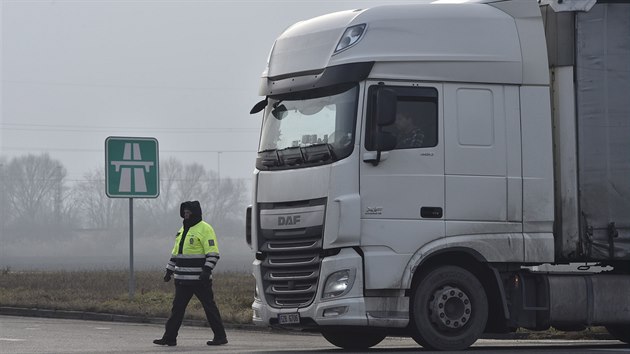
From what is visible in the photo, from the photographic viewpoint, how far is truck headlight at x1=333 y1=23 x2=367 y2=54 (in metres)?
14.1

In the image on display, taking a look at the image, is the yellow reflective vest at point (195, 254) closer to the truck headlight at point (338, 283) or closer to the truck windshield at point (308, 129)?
the truck windshield at point (308, 129)

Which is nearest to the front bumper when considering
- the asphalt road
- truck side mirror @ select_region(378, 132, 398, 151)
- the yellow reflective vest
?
the asphalt road

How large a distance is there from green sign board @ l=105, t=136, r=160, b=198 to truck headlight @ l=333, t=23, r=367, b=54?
969cm

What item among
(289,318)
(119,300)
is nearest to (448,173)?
(289,318)

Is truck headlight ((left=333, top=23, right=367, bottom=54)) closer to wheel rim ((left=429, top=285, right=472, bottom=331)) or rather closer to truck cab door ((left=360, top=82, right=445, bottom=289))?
truck cab door ((left=360, top=82, right=445, bottom=289))

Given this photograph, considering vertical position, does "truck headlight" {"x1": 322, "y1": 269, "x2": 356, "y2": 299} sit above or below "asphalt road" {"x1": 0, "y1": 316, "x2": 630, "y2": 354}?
above

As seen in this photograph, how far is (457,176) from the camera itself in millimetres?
14070

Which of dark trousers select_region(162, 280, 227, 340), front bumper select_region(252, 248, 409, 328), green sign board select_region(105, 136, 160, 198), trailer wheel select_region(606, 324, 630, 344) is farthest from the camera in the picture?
green sign board select_region(105, 136, 160, 198)

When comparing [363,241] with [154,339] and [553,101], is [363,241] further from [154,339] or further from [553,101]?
[154,339]

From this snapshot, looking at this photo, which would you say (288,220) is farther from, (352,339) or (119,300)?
(119,300)

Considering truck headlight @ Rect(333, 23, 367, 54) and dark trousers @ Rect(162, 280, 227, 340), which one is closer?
truck headlight @ Rect(333, 23, 367, 54)

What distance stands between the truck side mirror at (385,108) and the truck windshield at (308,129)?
254 millimetres

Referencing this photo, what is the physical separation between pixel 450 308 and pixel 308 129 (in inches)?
96.0

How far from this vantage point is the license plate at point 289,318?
1396 centimetres
